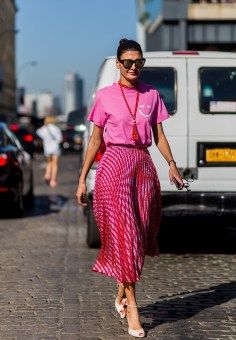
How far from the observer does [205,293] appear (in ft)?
22.6

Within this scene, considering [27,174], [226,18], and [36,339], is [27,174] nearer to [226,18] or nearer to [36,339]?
[36,339]

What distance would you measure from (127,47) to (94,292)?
2.18 m

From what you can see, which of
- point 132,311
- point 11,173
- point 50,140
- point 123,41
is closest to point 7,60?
point 50,140

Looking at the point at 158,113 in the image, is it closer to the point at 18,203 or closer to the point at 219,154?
the point at 219,154

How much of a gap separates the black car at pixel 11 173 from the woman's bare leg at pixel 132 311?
23.1 ft

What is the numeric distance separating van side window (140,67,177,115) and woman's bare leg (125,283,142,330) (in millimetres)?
3482

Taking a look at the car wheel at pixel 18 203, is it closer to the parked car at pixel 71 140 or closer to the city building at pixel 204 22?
the city building at pixel 204 22

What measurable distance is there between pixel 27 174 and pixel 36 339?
→ 30.8 ft

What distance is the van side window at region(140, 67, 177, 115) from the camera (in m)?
8.73

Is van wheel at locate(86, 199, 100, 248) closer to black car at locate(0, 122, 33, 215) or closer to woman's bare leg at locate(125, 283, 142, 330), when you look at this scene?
black car at locate(0, 122, 33, 215)

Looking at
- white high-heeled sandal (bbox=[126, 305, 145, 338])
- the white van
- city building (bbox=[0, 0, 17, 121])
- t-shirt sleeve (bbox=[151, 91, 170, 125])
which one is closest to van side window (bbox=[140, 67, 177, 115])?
the white van

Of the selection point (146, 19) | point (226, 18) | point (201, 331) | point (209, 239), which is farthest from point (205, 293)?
point (146, 19)

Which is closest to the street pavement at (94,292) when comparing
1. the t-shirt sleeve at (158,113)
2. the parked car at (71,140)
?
the t-shirt sleeve at (158,113)

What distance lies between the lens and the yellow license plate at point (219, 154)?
8727 mm
